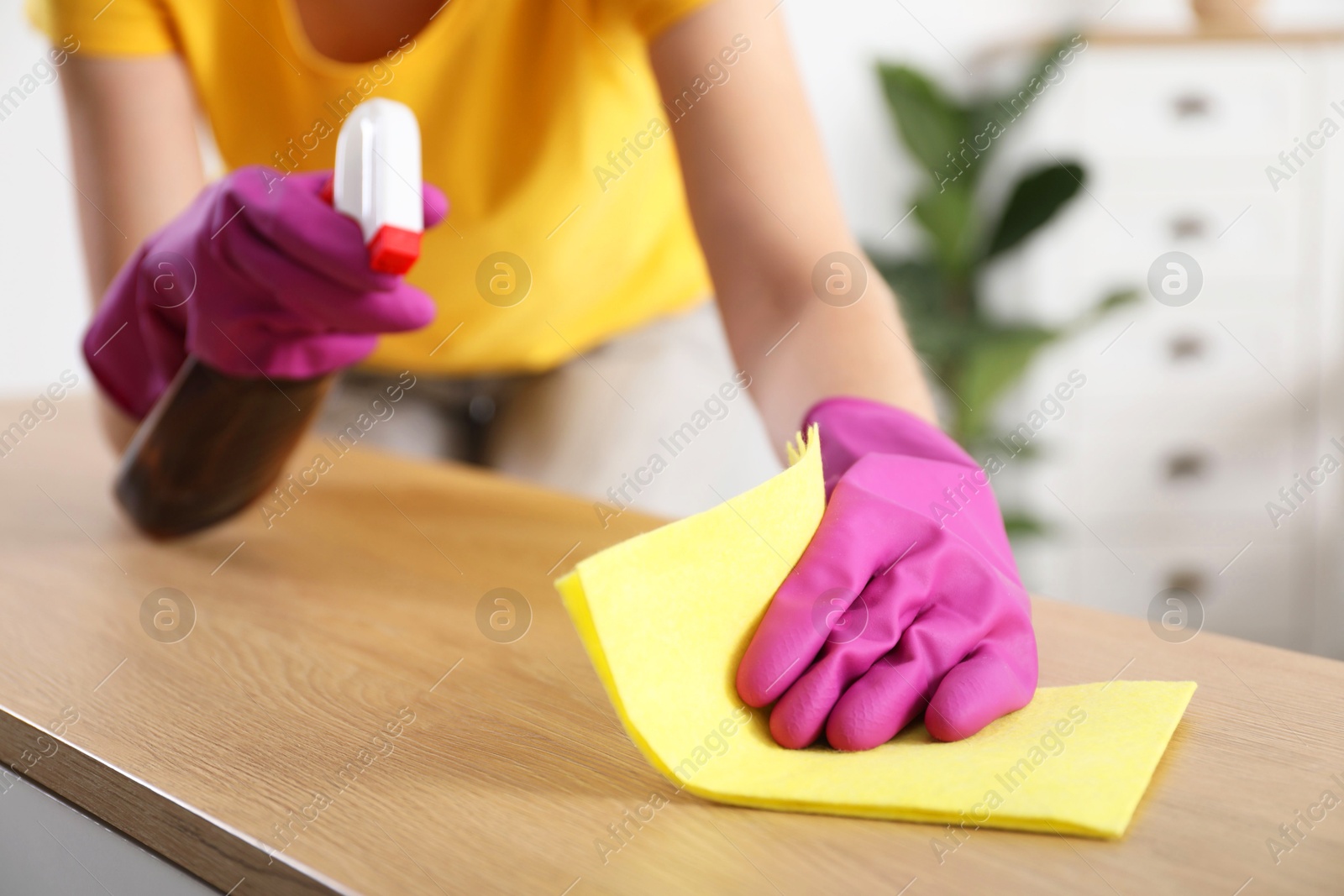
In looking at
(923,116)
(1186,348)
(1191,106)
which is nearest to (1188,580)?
(1186,348)

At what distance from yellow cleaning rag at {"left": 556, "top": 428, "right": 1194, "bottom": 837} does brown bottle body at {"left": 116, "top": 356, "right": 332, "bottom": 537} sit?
341 mm

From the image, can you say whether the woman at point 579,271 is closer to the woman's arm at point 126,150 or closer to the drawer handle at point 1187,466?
the woman's arm at point 126,150

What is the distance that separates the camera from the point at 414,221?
1.55 feet

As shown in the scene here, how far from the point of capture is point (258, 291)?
585mm

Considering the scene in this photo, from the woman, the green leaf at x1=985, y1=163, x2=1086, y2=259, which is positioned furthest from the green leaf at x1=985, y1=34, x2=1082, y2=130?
the woman

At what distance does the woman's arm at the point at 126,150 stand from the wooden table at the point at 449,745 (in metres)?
0.24

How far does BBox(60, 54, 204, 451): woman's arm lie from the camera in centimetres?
75

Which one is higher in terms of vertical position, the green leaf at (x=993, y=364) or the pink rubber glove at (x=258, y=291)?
the pink rubber glove at (x=258, y=291)

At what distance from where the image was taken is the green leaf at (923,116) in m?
2.11

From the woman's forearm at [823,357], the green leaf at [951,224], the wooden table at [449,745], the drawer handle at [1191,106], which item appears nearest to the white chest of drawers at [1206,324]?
the drawer handle at [1191,106]

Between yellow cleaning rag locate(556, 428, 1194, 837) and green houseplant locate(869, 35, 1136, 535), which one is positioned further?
green houseplant locate(869, 35, 1136, 535)

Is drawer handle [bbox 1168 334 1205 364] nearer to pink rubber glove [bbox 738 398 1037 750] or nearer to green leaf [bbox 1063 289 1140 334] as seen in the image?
green leaf [bbox 1063 289 1140 334]

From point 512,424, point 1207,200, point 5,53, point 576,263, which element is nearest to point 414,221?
point 576,263

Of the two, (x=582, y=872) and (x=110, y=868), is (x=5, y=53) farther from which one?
(x=582, y=872)
